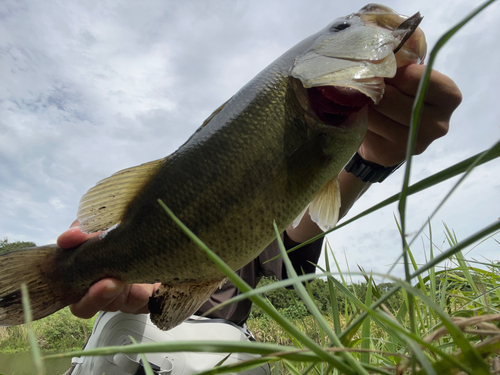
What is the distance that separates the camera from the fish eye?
4.82 feet

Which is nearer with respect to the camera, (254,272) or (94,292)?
(94,292)

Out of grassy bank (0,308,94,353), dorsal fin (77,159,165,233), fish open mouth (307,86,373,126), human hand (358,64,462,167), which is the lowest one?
human hand (358,64,462,167)

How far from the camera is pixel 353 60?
1.28 metres

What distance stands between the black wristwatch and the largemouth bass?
28.7 inches

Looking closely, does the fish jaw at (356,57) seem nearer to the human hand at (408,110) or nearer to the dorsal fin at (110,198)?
the human hand at (408,110)

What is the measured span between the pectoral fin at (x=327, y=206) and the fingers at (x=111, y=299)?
1.01m

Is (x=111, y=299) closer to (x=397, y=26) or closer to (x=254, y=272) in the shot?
(x=254, y=272)

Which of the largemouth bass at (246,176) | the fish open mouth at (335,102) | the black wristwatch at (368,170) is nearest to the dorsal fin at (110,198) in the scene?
the largemouth bass at (246,176)

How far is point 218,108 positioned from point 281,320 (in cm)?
128

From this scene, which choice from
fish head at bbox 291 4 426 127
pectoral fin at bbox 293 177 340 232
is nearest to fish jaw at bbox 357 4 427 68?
fish head at bbox 291 4 426 127

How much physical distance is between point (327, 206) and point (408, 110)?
2.02 feet

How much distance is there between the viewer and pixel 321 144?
4.46 feet

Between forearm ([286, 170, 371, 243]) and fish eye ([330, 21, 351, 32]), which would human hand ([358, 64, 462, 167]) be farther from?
forearm ([286, 170, 371, 243])

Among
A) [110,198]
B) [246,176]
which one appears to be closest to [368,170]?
[246,176]
